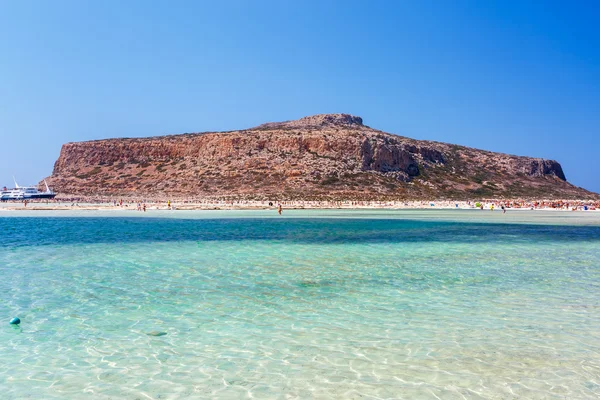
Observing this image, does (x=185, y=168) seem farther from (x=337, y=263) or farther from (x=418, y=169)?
(x=337, y=263)

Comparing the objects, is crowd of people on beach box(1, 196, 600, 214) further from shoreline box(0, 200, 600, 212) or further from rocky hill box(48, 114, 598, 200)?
rocky hill box(48, 114, 598, 200)

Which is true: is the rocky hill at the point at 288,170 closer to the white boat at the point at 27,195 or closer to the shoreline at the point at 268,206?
the white boat at the point at 27,195

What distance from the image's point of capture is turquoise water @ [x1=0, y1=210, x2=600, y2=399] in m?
6.34

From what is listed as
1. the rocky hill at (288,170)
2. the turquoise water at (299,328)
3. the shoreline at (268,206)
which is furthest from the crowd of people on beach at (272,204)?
the turquoise water at (299,328)

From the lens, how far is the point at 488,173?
362ft

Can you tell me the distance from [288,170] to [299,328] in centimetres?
8062

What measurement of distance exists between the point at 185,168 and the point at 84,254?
77573mm

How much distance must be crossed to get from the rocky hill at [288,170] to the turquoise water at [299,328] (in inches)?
2505

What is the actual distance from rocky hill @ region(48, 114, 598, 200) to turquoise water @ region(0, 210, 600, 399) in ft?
209

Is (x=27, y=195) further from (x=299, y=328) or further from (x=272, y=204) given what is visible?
(x=299, y=328)

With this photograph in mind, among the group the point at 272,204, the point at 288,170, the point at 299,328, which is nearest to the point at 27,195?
the point at 288,170

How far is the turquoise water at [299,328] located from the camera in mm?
6336

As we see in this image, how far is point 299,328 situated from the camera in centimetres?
880

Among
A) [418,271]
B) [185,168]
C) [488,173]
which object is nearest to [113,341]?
[418,271]
